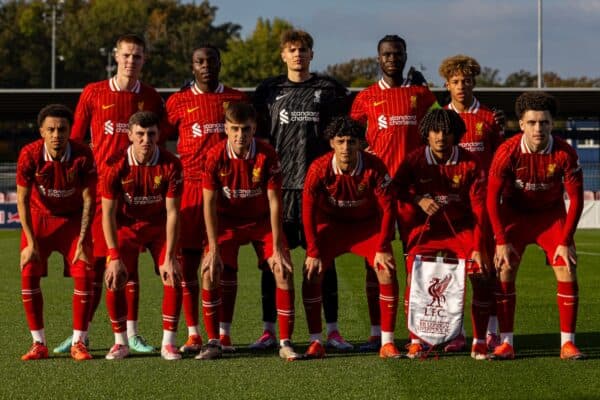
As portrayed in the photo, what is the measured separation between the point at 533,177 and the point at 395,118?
1.21m

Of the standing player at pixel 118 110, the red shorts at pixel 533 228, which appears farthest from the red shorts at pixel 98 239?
the red shorts at pixel 533 228

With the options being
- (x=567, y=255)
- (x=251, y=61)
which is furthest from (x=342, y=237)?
(x=251, y=61)

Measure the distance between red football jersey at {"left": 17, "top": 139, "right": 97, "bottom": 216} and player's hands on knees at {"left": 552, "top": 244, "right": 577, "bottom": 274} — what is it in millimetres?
3054

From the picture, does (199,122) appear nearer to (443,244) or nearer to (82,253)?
(82,253)

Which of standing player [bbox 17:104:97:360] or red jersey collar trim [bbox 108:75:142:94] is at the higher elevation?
red jersey collar trim [bbox 108:75:142:94]

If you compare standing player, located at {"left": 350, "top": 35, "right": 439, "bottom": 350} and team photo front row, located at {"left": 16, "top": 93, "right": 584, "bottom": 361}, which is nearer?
team photo front row, located at {"left": 16, "top": 93, "right": 584, "bottom": 361}

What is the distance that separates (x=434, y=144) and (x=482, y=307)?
1.11m

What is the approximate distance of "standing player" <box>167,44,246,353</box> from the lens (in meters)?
7.64

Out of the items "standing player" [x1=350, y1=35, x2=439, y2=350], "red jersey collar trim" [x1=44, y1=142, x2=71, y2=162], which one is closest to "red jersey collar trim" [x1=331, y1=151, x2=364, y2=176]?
"standing player" [x1=350, y1=35, x2=439, y2=350]

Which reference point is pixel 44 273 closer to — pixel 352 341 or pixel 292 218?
pixel 292 218

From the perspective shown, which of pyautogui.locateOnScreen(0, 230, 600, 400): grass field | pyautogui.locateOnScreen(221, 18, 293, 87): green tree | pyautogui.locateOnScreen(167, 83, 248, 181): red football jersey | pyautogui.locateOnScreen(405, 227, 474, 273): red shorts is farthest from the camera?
pyautogui.locateOnScreen(221, 18, 293, 87): green tree

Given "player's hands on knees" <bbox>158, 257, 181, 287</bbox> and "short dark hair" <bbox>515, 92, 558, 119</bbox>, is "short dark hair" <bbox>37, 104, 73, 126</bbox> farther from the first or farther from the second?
"short dark hair" <bbox>515, 92, 558, 119</bbox>

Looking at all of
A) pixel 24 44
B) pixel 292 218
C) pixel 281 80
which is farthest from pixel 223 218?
pixel 24 44

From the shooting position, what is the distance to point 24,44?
74125 mm
